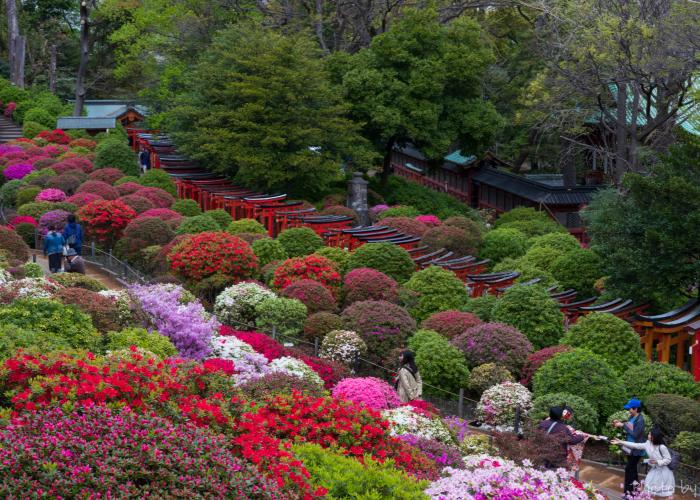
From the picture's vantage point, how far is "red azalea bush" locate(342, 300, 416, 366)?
58.4 feet

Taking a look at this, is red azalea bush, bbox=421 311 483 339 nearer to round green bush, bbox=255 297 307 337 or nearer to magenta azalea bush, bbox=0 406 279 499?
round green bush, bbox=255 297 307 337

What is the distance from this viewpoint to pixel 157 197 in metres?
29.8

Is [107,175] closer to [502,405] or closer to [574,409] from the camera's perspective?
[502,405]

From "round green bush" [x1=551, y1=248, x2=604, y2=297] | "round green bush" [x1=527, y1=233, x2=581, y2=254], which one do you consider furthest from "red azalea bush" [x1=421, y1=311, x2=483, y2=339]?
"round green bush" [x1=527, y1=233, x2=581, y2=254]

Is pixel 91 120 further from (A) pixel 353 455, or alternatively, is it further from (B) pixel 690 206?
(A) pixel 353 455

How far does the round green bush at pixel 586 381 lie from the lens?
48.9ft

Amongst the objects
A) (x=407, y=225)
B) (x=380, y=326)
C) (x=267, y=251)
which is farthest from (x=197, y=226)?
(x=380, y=326)

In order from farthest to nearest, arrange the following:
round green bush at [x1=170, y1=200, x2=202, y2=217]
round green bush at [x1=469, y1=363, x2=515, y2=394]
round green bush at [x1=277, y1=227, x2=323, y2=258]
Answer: round green bush at [x1=170, y1=200, x2=202, y2=217] → round green bush at [x1=277, y1=227, x2=323, y2=258] → round green bush at [x1=469, y1=363, x2=515, y2=394]

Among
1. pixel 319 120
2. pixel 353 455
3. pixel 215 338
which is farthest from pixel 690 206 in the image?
pixel 319 120

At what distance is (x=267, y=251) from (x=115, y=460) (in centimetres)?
1598

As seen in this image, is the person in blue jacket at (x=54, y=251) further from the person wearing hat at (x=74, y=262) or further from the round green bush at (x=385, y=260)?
the round green bush at (x=385, y=260)

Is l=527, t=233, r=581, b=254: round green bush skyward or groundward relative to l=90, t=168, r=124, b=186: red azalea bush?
groundward

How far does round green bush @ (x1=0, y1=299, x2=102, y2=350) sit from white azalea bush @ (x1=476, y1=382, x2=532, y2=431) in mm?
5971

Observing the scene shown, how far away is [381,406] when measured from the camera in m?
13.0
